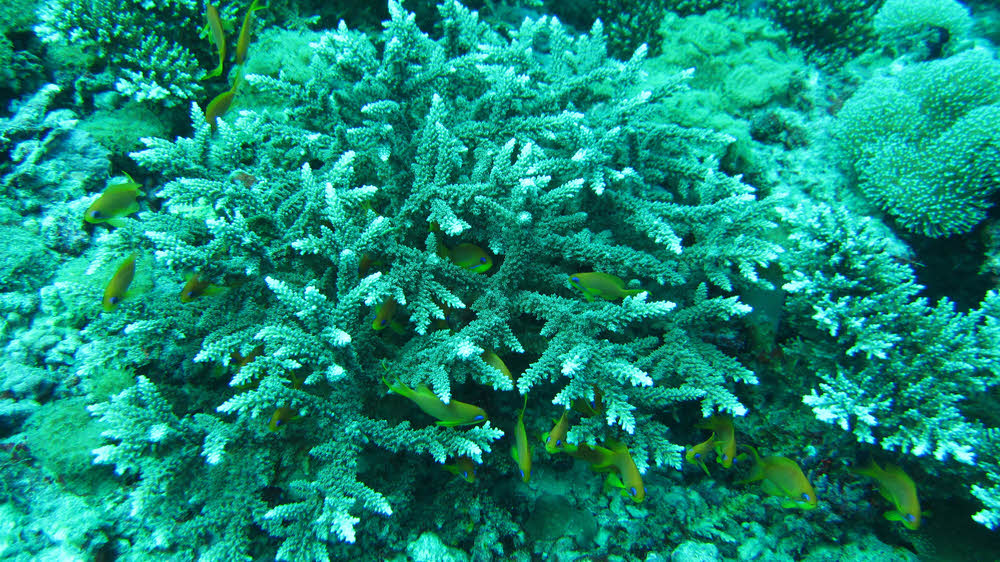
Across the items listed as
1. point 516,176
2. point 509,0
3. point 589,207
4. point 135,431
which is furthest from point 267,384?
point 509,0

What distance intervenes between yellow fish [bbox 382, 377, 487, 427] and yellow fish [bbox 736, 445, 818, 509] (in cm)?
180

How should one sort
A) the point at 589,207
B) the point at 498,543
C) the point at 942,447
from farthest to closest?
the point at 589,207 < the point at 498,543 < the point at 942,447

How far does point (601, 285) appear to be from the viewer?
8.55ft

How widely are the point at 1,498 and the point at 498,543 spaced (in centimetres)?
268

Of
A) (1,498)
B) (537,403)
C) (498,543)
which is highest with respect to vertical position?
(537,403)

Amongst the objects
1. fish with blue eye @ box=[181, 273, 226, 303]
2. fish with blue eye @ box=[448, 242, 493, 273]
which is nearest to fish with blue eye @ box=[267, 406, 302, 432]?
fish with blue eye @ box=[181, 273, 226, 303]

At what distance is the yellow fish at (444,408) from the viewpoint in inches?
90.0

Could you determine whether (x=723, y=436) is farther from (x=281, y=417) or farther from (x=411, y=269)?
(x=281, y=417)

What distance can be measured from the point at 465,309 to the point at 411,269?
0.48 m

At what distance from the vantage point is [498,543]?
271 cm

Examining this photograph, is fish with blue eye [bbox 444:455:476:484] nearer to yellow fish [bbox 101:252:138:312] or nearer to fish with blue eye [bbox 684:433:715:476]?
fish with blue eye [bbox 684:433:715:476]

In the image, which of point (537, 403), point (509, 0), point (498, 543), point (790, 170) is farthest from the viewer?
point (509, 0)

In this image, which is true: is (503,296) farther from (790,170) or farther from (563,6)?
(563,6)

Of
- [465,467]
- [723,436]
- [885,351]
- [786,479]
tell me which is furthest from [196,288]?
[885,351]
